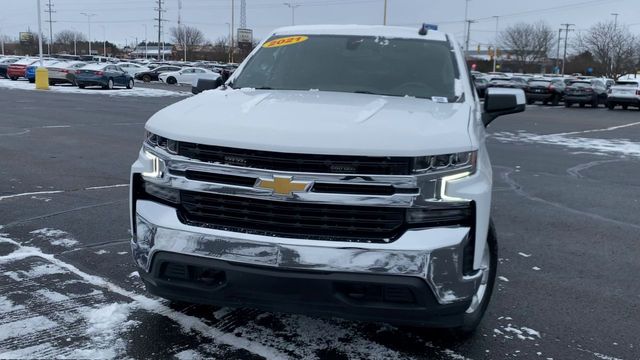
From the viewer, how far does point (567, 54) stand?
368 ft

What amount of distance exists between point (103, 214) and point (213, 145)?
392 centimetres

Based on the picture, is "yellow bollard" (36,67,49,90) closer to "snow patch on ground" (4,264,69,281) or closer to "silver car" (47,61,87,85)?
"silver car" (47,61,87,85)

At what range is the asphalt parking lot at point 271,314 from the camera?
357 cm

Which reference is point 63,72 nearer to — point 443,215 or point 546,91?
point 546,91

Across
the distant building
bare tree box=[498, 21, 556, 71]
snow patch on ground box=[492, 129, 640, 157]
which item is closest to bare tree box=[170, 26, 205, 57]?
the distant building

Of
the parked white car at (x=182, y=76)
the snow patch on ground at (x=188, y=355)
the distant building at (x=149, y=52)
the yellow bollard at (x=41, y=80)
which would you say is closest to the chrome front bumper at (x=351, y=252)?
the snow patch on ground at (x=188, y=355)

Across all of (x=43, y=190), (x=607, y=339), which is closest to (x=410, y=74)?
(x=607, y=339)

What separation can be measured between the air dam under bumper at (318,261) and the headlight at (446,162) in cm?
30

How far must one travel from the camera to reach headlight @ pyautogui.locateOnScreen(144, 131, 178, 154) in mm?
3186

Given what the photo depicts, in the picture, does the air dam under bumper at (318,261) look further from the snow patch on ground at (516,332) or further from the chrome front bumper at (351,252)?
the snow patch on ground at (516,332)

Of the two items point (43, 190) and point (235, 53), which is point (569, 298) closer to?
point (43, 190)

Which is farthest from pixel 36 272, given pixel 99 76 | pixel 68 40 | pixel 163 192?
pixel 68 40

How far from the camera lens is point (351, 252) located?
9.42 feet

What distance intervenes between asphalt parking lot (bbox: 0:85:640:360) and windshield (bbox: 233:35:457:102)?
1.67 metres
